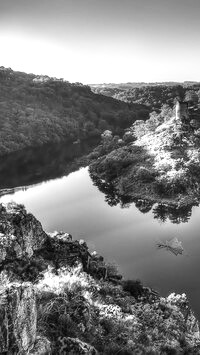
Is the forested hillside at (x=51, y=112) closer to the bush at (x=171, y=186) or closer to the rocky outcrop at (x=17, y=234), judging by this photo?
the bush at (x=171, y=186)

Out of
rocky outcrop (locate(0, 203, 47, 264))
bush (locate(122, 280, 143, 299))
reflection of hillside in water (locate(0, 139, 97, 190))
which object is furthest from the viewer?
reflection of hillside in water (locate(0, 139, 97, 190))

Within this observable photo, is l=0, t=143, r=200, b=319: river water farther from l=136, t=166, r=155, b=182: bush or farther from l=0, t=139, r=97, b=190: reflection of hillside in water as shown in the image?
l=0, t=139, r=97, b=190: reflection of hillside in water

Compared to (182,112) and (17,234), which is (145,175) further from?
(17,234)

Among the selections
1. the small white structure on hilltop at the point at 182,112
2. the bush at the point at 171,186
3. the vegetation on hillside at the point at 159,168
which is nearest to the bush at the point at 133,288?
the vegetation on hillside at the point at 159,168

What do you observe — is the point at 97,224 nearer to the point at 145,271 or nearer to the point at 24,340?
the point at 145,271

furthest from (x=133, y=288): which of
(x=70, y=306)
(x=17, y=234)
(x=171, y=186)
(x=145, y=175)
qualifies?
(x=145, y=175)

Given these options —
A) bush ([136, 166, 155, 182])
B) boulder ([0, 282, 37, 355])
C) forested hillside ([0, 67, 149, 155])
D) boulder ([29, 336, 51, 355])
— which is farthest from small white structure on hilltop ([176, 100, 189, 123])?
boulder ([0, 282, 37, 355])

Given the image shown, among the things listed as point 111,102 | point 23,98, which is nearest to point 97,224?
point 23,98
